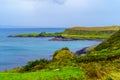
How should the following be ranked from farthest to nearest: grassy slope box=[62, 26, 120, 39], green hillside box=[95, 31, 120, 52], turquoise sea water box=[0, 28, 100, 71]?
grassy slope box=[62, 26, 120, 39] < turquoise sea water box=[0, 28, 100, 71] < green hillside box=[95, 31, 120, 52]

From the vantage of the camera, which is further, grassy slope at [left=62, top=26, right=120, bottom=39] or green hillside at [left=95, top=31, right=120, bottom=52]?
grassy slope at [left=62, top=26, right=120, bottom=39]

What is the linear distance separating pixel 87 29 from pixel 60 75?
170255 mm

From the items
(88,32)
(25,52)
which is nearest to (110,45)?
(25,52)

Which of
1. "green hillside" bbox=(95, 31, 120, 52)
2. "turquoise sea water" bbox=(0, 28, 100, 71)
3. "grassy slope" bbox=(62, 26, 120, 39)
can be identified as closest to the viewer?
"green hillside" bbox=(95, 31, 120, 52)

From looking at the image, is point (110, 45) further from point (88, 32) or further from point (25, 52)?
point (88, 32)

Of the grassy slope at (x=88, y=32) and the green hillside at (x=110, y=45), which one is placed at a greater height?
the green hillside at (x=110, y=45)

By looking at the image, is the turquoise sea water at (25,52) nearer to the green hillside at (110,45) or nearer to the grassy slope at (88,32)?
the green hillside at (110,45)

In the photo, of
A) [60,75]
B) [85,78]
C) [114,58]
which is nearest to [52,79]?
[60,75]

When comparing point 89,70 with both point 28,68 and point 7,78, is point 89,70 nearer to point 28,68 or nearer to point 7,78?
point 7,78

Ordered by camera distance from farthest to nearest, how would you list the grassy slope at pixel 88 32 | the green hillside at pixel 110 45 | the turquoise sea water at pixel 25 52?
the grassy slope at pixel 88 32, the turquoise sea water at pixel 25 52, the green hillside at pixel 110 45

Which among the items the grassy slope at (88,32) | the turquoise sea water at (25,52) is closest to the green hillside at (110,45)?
the turquoise sea water at (25,52)

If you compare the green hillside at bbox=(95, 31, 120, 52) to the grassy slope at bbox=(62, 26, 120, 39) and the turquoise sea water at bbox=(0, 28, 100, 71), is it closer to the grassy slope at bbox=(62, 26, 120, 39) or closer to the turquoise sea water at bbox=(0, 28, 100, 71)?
the turquoise sea water at bbox=(0, 28, 100, 71)

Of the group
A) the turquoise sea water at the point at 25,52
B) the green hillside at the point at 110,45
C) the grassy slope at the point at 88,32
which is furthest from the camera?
the grassy slope at the point at 88,32

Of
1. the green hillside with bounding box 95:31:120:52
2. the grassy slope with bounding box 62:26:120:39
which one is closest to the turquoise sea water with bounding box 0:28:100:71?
the green hillside with bounding box 95:31:120:52
